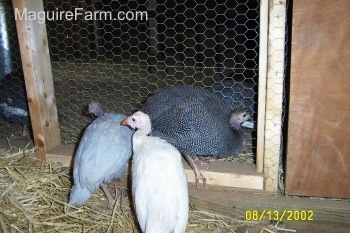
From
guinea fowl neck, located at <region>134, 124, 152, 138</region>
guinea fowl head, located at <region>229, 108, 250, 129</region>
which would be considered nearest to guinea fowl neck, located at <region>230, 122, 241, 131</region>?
guinea fowl head, located at <region>229, 108, 250, 129</region>

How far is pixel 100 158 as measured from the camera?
214cm

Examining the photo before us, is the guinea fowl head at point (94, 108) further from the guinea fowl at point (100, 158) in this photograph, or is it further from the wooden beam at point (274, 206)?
the wooden beam at point (274, 206)

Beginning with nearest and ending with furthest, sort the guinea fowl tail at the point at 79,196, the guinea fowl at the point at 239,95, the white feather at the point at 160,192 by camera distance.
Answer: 1. the white feather at the point at 160,192
2. the guinea fowl tail at the point at 79,196
3. the guinea fowl at the point at 239,95

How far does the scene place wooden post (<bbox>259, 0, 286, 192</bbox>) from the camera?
185 centimetres

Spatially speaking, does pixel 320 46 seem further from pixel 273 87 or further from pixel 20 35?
pixel 20 35

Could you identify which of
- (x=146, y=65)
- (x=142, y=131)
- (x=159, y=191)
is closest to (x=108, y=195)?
(x=142, y=131)

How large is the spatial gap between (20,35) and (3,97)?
115cm

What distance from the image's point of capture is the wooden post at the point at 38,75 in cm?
228

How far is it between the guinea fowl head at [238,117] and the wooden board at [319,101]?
1.76ft

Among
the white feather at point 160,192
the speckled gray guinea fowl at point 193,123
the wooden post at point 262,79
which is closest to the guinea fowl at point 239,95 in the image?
the speckled gray guinea fowl at point 193,123

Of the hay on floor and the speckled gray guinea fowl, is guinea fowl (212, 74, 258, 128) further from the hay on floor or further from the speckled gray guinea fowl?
the hay on floor

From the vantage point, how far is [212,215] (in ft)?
7.16
